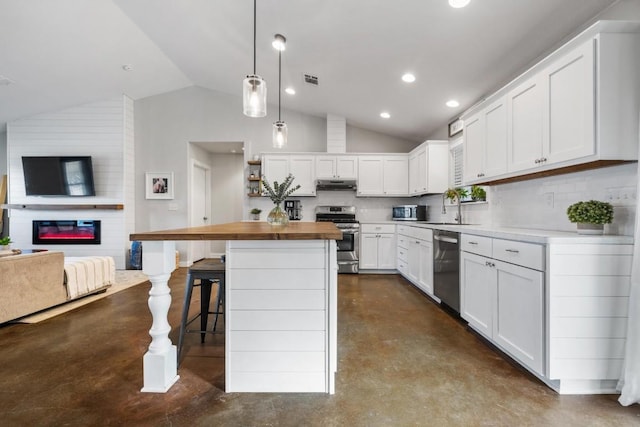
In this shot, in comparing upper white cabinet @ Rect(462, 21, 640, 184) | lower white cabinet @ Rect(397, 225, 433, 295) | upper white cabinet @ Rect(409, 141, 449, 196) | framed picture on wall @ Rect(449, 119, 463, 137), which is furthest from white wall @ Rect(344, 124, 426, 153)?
upper white cabinet @ Rect(462, 21, 640, 184)

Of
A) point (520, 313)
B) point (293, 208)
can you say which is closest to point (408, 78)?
point (520, 313)

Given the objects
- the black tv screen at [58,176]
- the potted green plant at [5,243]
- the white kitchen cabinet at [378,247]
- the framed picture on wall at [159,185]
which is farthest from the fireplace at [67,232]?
the white kitchen cabinet at [378,247]

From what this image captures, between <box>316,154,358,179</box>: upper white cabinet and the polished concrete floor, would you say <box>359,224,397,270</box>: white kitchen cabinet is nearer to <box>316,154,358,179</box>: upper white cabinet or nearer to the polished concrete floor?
<box>316,154,358,179</box>: upper white cabinet

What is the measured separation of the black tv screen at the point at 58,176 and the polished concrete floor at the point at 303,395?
11.2 feet

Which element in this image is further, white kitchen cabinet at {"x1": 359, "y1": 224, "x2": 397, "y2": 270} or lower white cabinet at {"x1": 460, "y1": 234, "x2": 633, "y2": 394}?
white kitchen cabinet at {"x1": 359, "y1": 224, "x2": 397, "y2": 270}

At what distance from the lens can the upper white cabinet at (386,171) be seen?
5.34 metres

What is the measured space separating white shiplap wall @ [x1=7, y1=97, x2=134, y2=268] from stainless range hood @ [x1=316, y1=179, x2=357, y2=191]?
12.3 ft

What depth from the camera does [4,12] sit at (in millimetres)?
3320

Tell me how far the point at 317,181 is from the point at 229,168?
277 cm

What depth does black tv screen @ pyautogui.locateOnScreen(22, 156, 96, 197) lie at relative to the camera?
5.31 metres

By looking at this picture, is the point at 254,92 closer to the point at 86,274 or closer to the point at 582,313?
the point at 582,313

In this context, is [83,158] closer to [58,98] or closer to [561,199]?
[58,98]

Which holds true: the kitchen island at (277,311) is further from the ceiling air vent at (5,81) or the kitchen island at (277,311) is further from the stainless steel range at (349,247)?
the ceiling air vent at (5,81)

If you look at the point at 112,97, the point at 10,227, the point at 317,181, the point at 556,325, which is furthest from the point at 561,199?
the point at 10,227
